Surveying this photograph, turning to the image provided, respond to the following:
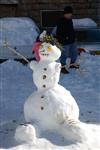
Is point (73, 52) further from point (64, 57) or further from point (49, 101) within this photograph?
point (49, 101)

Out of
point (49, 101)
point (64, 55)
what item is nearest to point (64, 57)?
point (64, 55)

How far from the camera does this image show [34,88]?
9.51 m

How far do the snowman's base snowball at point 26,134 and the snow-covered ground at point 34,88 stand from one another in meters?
0.07

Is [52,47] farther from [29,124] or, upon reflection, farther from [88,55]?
[88,55]

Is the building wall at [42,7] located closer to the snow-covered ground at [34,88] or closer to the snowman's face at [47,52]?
the snow-covered ground at [34,88]

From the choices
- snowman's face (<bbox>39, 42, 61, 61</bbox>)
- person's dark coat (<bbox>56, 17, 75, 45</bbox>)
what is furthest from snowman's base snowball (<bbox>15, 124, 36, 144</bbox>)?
person's dark coat (<bbox>56, 17, 75, 45</bbox>)

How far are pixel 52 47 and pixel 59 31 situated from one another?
4046mm

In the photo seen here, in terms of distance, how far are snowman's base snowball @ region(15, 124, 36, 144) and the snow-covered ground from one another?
0.07 metres

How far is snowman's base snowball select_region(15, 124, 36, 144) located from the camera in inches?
242

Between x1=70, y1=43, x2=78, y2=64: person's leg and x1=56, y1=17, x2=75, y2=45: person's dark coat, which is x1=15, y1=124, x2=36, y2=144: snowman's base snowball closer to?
x1=56, y1=17, x2=75, y2=45: person's dark coat

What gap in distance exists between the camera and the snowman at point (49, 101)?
6449mm

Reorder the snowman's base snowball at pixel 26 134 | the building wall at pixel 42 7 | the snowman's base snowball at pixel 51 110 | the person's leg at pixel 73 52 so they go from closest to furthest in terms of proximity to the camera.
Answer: the snowman's base snowball at pixel 26 134 → the snowman's base snowball at pixel 51 110 → the person's leg at pixel 73 52 → the building wall at pixel 42 7

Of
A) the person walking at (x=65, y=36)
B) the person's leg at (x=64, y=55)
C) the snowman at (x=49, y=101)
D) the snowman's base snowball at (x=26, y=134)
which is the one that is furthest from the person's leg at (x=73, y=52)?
the snowman's base snowball at (x=26, y=134)

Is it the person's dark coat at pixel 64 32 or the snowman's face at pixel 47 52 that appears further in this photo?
the person's dark coat at pixel 64 32
